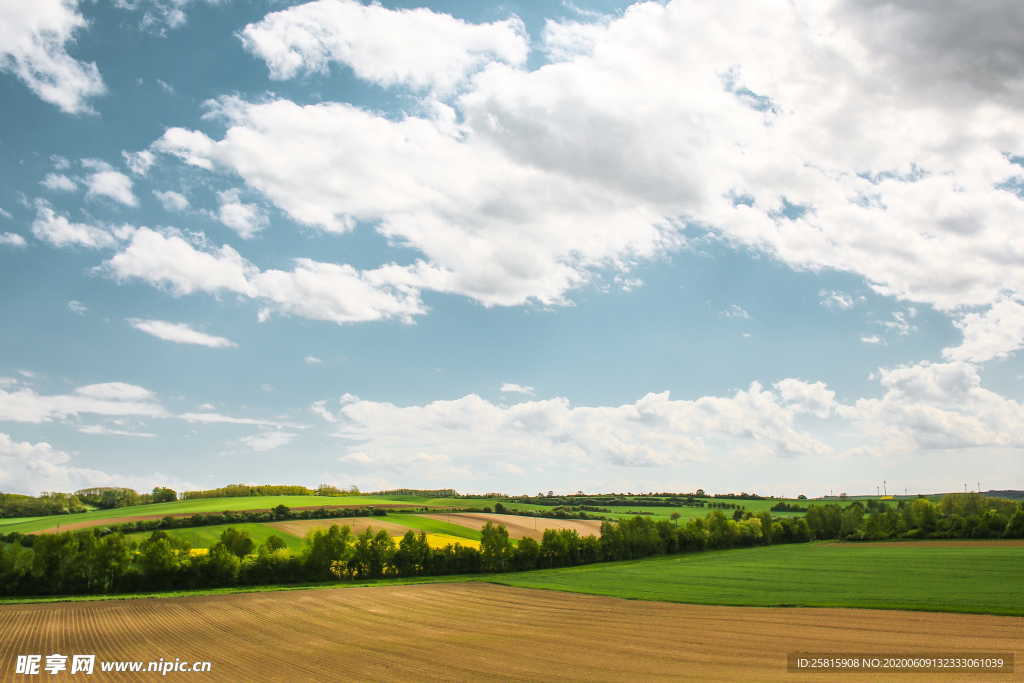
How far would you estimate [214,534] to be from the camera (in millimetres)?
107188

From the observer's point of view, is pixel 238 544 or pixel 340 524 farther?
pixel 340 524

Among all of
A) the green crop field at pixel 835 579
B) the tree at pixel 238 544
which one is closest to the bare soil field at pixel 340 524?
the tree at pixel 238 544

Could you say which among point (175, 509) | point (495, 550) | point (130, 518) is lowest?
point (495, 550)

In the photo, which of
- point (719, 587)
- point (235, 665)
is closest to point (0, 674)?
point (235, 665)

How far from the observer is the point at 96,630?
151 feet

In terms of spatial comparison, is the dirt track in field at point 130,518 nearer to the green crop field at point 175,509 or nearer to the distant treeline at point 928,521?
the green crop field at point 175,509

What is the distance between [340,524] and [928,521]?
109764 millimetres

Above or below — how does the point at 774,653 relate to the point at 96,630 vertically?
above

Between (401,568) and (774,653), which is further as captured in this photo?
(401,568)

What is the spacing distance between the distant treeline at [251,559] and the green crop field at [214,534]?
15.2 meters

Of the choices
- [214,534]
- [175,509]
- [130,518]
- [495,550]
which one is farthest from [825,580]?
[175,509]

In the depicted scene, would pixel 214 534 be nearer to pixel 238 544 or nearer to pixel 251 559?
pixel 238 544

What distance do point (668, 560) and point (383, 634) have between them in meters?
75.0

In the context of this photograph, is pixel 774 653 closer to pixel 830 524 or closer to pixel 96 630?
pixel 96 630
